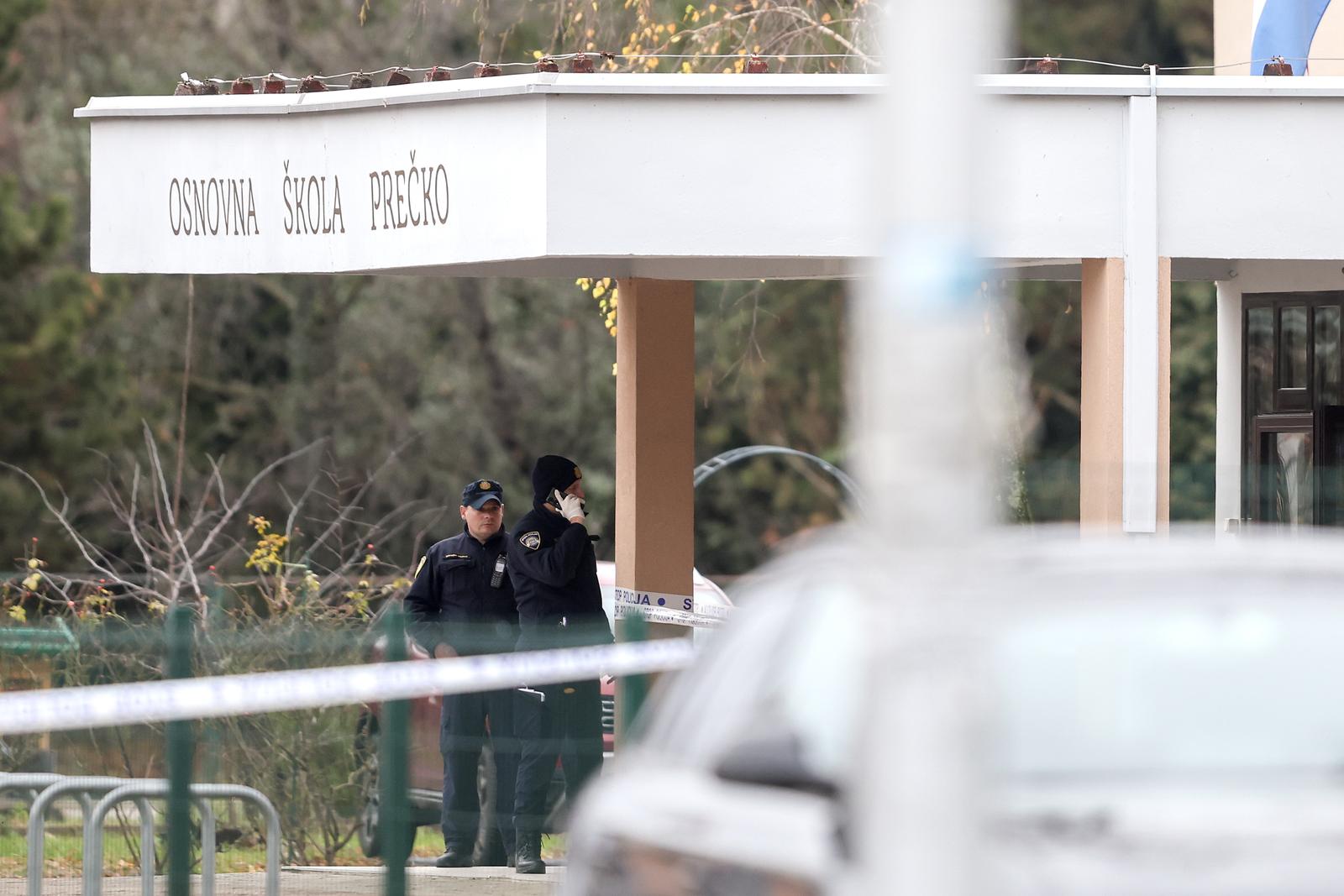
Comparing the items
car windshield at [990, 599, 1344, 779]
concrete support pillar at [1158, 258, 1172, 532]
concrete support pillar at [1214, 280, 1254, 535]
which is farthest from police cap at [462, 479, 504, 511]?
car windshield at [990, 599, 1344, 779]

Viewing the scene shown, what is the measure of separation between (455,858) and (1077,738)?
472 cm

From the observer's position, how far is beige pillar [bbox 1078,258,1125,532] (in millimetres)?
10492

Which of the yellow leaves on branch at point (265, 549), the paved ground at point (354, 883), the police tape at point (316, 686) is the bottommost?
the paved ground at point (354, 883)

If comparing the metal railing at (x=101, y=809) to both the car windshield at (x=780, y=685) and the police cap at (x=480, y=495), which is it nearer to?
the police cap at (x=480, y=495)

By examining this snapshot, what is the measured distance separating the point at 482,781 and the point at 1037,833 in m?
5.07

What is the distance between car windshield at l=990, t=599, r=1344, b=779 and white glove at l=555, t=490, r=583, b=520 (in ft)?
22.0

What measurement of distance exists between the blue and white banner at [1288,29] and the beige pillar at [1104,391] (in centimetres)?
393

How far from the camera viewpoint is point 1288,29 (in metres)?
14.2

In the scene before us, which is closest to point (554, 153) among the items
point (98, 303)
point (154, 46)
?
point (98, 303)

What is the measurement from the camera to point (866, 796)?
2891 millimetres

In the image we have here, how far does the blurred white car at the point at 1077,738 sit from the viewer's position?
4215 mm

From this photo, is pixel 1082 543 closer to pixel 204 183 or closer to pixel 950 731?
pixel 950 731

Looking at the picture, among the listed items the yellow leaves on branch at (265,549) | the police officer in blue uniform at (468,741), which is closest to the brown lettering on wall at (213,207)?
the yellow leaves on branch at (265,549)

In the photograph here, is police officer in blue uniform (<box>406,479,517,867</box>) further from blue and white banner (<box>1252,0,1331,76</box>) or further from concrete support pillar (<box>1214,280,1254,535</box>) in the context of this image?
concrete support pillar (<box>1214,280,1254,535</box>)
